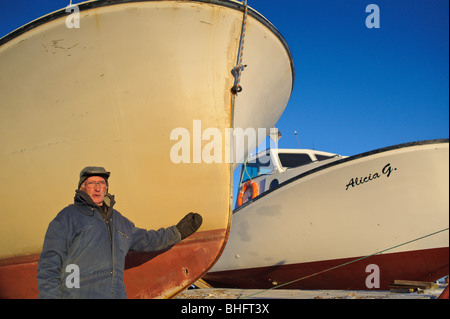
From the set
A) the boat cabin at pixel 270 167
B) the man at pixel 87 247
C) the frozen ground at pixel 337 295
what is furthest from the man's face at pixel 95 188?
the boat cabin at pixel 270 167

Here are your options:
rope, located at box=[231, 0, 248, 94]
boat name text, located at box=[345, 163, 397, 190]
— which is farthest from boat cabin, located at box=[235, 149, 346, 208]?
rope, located at box=[231, 0, 248, 94]

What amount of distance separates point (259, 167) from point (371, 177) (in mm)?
4409

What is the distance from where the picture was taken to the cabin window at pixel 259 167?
8.54m

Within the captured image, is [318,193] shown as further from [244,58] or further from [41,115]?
[41,115]

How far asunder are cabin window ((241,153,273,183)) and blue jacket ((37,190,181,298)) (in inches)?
244

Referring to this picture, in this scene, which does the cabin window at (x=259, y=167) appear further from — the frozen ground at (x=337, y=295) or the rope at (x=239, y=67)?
the rope at (x=239, y=67)

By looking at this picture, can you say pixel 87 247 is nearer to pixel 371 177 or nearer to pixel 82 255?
pixel 82 255

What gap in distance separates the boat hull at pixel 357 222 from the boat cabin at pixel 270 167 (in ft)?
5.78

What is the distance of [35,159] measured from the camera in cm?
353

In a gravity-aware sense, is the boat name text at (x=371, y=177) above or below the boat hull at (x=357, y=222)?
above

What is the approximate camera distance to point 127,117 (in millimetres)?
3488

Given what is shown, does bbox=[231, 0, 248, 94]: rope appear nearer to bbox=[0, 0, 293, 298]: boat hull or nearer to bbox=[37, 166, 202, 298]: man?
bbox=[0, 0, 293, 298]: boat hull

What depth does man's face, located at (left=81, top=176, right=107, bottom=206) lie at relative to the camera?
7.95ft

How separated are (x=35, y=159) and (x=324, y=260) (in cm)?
450
